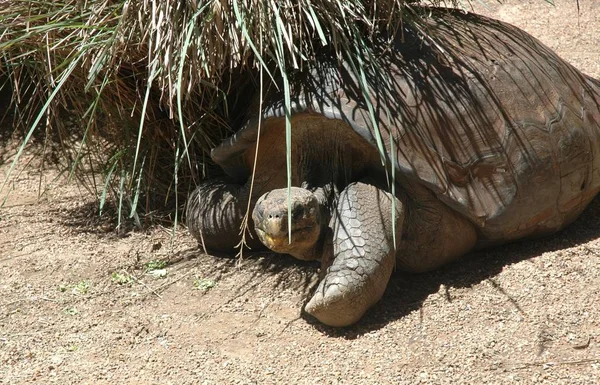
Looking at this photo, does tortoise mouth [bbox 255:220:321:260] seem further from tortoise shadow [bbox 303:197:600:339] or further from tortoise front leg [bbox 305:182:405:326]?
tortoise shadow [bbox 303:197:600:339]

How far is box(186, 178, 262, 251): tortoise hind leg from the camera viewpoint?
3273mm

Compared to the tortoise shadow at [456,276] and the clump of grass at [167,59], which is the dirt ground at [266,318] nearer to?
the tortoise shadow at [456,276]

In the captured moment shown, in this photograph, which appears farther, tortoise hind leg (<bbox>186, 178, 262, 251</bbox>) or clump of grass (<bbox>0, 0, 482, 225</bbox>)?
tortoise hind leg (<bbox>186, 178, 262, 251</bbox>)

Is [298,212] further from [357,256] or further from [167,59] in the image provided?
[167,59]

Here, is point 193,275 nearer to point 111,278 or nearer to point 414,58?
point 111,278

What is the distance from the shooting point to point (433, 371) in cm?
247

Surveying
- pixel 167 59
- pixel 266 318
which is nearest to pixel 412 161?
pixel 266 318

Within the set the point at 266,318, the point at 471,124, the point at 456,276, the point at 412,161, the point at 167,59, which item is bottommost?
the point at 266,318

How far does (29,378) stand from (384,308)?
1.25 meters

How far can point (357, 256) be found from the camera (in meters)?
2.75

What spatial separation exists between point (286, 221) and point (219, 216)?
2.22 ft

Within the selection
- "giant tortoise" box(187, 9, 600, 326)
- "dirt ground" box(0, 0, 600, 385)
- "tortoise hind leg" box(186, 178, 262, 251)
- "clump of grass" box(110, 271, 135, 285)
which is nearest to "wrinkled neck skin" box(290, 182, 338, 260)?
"giant tortoise" box(187, 9, 600, 326)

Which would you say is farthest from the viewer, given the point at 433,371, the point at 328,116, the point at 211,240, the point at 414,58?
the point at 211,240

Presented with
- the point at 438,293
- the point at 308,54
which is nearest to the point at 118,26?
the point at 308,54
